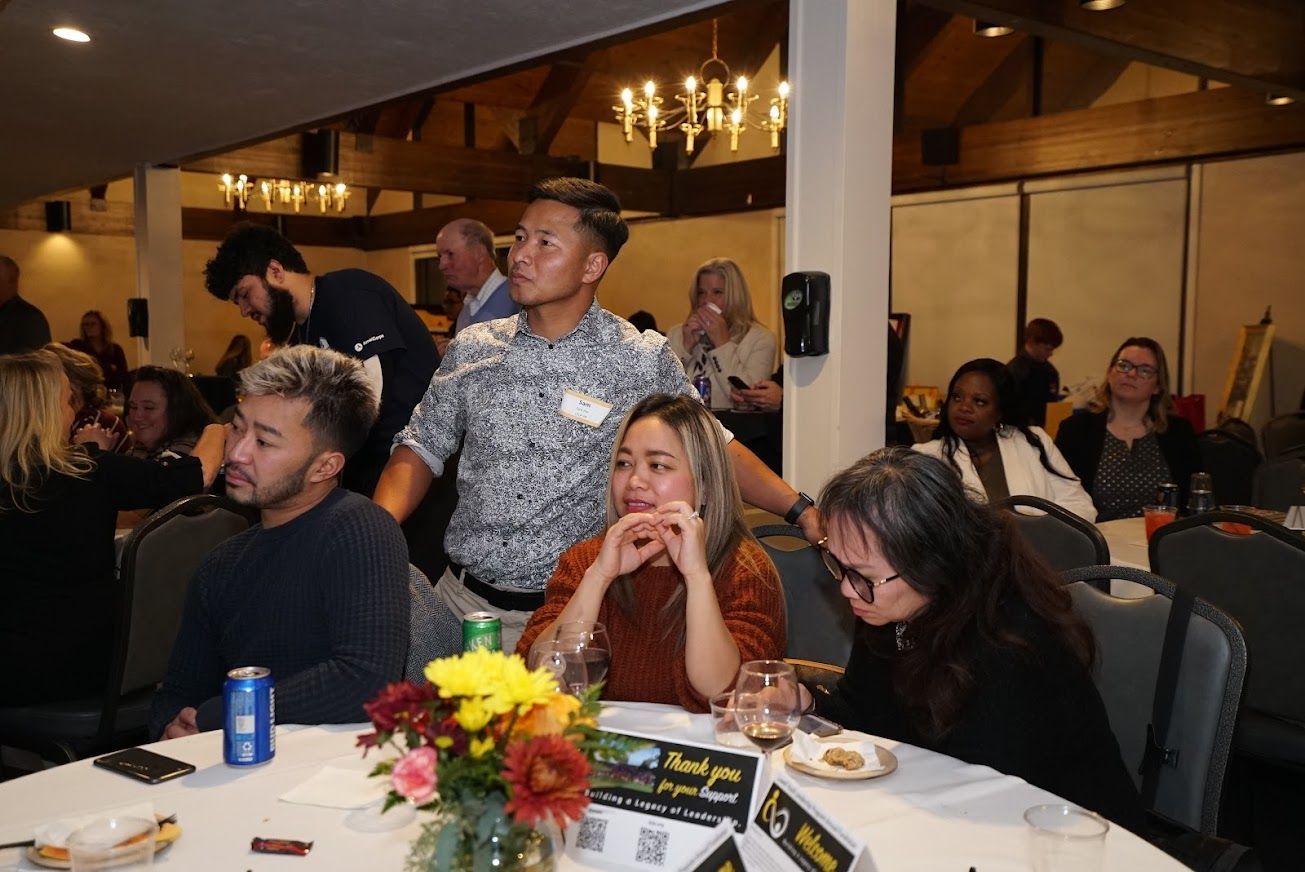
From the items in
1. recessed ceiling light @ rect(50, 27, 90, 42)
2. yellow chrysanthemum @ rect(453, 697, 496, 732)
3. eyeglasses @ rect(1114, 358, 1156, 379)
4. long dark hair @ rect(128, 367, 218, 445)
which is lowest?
yellow chrysanthemum @ rect(453, 697, 496, 732)

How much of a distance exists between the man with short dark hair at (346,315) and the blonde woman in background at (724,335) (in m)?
2.16

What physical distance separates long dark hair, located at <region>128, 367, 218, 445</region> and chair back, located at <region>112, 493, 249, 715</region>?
1.24 metres

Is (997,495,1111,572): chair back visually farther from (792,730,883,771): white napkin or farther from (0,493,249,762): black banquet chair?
(0,493,249,762): black banquet chair

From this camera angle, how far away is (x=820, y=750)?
1728mm

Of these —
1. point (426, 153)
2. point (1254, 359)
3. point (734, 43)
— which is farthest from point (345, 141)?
point (1254, 359)

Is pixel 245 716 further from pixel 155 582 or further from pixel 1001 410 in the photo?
pixel 1001 410

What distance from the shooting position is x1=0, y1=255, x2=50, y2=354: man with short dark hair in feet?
22.9

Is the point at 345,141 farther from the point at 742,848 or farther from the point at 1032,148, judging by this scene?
the point at 742,848

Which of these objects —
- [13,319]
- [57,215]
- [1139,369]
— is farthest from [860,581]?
[57,215]

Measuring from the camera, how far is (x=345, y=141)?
980 centimetres

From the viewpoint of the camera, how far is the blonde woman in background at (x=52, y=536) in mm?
3027

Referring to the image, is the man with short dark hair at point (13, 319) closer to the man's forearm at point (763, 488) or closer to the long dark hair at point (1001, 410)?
the long dark hair at point (1001, 410)

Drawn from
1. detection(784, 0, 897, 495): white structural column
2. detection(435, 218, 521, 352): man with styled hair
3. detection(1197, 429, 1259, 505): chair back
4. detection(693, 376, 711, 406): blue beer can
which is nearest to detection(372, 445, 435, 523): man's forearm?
detection(784, 0, 897, 495): white structural column

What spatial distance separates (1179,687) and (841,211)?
185 cm
